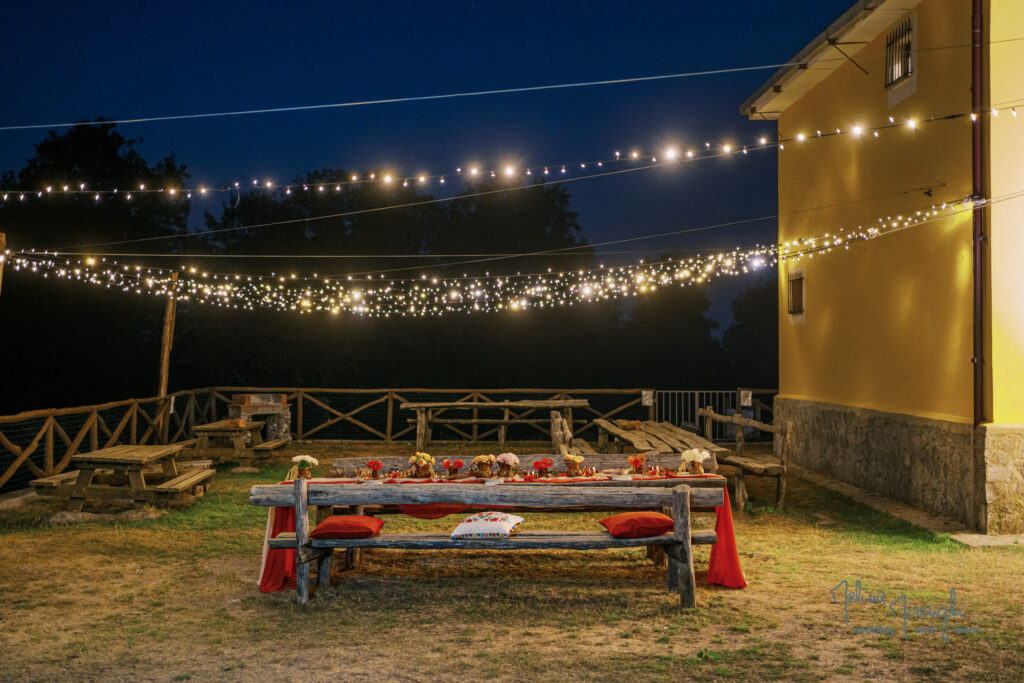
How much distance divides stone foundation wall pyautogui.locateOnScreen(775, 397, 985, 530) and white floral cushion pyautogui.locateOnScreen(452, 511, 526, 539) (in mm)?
4139

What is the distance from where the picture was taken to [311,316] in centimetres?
1903

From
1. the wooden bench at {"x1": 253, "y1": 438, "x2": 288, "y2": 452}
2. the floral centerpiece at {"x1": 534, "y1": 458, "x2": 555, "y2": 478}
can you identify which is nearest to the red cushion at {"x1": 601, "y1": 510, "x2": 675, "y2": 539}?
the floral centerpiece at {"x1": 534, "y1": 458, "x2": 555, "y2": 478}

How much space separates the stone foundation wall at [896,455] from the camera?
6508mm

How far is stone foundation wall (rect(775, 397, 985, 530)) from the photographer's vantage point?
21.4 ft

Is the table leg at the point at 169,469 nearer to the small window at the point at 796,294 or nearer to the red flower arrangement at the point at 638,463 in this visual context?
the red flower arrangement at the point at 638,463

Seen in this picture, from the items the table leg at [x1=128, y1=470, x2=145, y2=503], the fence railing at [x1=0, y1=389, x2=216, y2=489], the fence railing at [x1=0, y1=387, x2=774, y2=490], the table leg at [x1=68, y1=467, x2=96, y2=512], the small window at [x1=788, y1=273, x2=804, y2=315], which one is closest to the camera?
the table leg at [x1=68, y1=467, x2=96, y2=512]

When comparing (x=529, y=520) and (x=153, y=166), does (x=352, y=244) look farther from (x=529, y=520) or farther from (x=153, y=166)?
(x=529, y=520)

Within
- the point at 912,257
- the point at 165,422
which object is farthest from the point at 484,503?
the point at 165,422

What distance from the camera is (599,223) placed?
75.5 feet

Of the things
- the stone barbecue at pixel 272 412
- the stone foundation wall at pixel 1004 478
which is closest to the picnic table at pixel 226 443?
the stone barbecue at pixel 272 412

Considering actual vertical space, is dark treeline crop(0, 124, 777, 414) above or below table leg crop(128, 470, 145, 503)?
above

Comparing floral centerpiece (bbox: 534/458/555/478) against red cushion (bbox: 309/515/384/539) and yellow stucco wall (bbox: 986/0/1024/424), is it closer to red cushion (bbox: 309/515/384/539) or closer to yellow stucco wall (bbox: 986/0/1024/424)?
Answer: red cushion (bbox: 309/515/384/539)

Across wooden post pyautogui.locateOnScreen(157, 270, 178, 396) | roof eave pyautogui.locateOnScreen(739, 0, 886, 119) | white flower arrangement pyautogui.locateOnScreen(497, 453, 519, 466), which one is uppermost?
roof eave pyautogui.locateOnScreen(739, 0, 886, 119)
